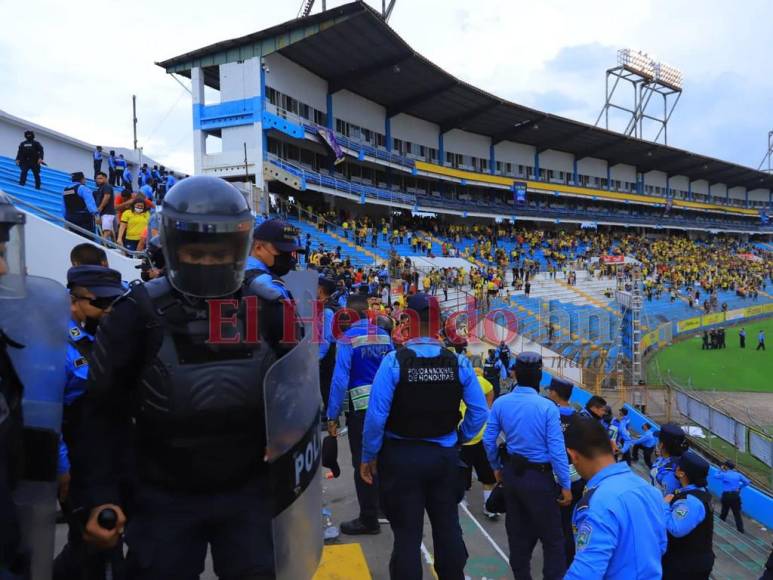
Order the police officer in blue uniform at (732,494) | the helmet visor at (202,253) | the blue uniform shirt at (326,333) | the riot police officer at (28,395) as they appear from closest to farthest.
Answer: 1. the riot police officer at (28,395)
2. the helmet visor at (202,253)
3. the blue uniform shirt at (326,333)
4. the police officer in blue uniform at (732,494)

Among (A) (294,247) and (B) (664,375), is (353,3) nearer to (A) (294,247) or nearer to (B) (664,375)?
(B) (664,375)

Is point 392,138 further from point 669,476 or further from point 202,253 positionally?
point 202,253

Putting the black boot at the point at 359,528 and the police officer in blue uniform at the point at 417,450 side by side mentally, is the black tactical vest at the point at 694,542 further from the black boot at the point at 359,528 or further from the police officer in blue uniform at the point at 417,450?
the black boot at the point at 359,528

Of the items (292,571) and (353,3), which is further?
(353,3)

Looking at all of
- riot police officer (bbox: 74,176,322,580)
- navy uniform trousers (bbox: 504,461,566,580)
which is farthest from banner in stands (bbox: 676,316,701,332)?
riot police officer (bbox: 74,176,322,580)

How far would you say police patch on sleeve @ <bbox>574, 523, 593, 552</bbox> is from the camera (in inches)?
84.2

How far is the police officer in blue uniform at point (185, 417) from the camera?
1.73m

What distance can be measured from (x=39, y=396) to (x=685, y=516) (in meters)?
3.25

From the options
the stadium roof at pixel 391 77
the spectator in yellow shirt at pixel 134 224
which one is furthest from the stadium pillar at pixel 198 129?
the spectator in yellow shirt at pixel 134 224

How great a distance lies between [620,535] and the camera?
211 cm

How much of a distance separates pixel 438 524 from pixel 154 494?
168 centimetres

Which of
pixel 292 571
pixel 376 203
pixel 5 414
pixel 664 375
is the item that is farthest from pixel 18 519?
pixel 376 203

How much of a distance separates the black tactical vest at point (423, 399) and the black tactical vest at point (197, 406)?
4.00 ft

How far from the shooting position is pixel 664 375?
58.3 feet
